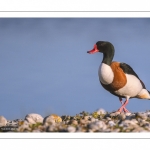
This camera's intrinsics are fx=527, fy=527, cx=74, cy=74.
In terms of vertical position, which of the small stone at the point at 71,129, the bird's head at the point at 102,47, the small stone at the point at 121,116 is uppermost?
the bird's head at the point at 102,47

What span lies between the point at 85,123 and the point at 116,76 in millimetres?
1075

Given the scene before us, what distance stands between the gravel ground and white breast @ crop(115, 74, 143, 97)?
1.05 feet

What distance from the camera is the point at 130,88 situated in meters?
7.78

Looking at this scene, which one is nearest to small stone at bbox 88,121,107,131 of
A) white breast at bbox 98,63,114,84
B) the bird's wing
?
white breast at bbox 98,63,114,84

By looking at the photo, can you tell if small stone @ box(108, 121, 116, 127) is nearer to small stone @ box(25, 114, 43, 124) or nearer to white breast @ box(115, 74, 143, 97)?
white breast @ box(115, 74, 143, 97)

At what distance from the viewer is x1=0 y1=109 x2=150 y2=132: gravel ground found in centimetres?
663

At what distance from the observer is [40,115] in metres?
7.62

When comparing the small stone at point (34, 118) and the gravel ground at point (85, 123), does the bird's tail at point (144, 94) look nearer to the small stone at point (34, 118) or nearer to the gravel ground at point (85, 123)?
the gravel ground at point (85, 123)

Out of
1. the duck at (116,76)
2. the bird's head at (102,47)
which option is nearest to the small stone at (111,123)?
the duck at (116,76)

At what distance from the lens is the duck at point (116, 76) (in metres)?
7.73

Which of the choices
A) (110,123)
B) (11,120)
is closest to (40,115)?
(11,120)

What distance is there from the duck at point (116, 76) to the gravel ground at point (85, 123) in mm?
327
